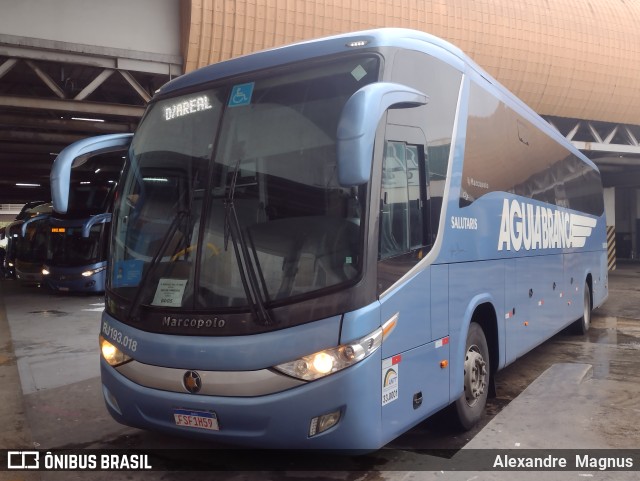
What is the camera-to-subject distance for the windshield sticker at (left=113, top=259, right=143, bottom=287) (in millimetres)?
4420

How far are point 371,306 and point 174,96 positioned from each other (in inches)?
93.6

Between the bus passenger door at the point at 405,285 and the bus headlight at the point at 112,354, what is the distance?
1.87m

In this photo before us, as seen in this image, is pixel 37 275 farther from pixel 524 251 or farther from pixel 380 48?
pixel 380 48

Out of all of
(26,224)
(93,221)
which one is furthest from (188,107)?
(26,224)

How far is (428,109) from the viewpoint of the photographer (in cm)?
478

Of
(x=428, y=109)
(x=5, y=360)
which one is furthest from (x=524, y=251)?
(x=5, y=360)

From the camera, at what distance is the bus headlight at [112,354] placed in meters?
4.43

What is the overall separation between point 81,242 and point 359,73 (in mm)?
16191

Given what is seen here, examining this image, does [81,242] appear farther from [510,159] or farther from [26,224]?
[510,159]

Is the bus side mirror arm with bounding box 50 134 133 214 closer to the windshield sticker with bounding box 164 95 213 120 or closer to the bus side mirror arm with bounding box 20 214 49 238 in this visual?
the windshield sticker with bounding box 164 95 213 120

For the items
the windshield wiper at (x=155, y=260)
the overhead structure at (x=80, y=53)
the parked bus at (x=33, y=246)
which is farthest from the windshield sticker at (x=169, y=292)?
the parked bus at (x=33, y=246)

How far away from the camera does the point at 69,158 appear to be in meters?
4.77

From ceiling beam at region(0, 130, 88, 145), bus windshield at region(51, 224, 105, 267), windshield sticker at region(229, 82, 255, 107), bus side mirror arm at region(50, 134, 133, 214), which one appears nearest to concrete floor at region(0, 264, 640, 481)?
bus side mirror arm at region(50, 134, 133, 214)

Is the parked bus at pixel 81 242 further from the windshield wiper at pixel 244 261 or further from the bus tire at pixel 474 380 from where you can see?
the windshield wiper at pixel 244 261
